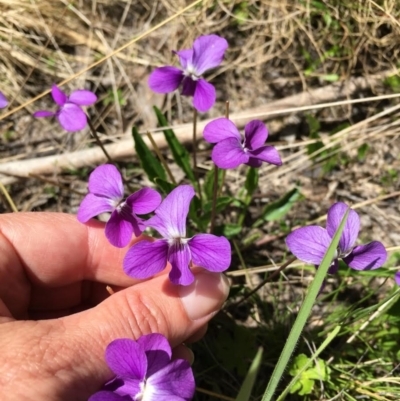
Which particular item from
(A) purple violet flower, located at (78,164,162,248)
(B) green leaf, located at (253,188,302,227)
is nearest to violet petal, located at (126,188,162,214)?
(A) purple violet flower, located at (78,164,162,248)

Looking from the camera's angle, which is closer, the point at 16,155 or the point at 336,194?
the point at 336,194

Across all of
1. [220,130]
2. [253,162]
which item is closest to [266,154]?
[253,162]

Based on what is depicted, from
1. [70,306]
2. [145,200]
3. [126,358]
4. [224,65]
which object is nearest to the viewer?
[126,358]

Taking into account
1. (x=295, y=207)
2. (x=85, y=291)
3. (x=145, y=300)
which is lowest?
(x=295, y=207)

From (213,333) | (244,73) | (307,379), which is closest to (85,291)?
(213,333)

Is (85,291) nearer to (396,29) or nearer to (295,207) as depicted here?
(295,207)

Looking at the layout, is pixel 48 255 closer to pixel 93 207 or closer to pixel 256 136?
pixel 93 207

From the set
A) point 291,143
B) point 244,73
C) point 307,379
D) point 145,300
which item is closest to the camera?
point 145,300
